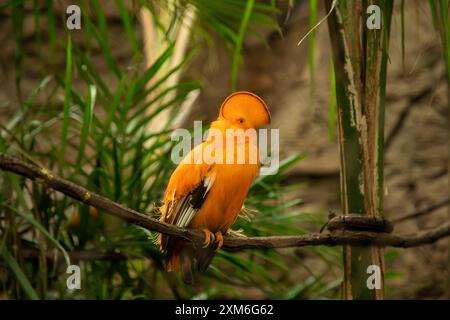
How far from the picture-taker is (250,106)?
807 mm

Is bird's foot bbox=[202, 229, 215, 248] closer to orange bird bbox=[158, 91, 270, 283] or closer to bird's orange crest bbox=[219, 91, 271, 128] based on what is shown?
orange bird bbox=[158, 91, 270, 283]

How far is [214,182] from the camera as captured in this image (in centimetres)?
90

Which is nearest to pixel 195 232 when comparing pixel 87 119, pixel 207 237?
pixel 207 237

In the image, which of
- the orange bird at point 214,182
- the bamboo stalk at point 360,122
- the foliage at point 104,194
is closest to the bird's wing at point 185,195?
the orange bird at point 214,182

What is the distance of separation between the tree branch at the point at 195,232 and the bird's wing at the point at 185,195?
28 mm

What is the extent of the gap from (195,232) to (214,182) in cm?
7

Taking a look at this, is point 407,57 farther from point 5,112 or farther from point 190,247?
point 190,247

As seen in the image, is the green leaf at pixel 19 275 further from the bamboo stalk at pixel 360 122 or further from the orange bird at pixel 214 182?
the bamboo stalk at pixel 360 122

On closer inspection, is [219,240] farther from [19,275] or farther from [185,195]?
[19,275]

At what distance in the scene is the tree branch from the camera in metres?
0.71

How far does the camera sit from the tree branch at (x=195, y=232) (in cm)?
71

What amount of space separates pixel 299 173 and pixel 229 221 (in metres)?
1.47

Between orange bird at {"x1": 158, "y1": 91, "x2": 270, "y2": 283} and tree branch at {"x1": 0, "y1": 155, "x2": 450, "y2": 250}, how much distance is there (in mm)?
28

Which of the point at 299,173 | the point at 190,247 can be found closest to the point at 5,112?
the point at 299,173
